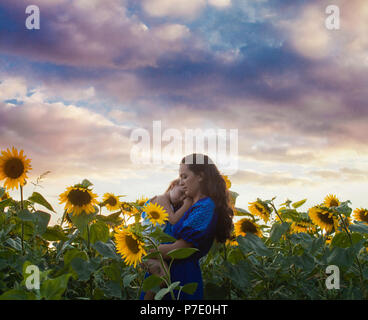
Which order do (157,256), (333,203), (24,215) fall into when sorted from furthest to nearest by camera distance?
(333,203) < (24,215) < (157,256)

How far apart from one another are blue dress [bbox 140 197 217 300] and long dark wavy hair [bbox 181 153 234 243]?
0.33 feet

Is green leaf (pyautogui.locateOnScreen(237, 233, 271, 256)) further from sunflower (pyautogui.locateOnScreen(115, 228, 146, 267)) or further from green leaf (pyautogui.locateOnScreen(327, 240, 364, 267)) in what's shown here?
sunflower (pyautogui.locateOnScreen(115, 228, 146, 267))

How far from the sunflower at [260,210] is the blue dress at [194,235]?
2.22 feet

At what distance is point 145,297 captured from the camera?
291 cm

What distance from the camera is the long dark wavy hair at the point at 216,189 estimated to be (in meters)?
3.10

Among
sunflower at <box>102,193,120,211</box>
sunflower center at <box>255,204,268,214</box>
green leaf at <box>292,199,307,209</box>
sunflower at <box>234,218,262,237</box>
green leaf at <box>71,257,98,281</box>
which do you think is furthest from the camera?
sunflower at <box>102,193,120,211</box>

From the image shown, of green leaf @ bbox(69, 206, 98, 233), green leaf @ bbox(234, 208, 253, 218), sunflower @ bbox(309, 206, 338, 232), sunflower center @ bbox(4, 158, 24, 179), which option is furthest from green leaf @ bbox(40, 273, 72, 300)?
sunflower @ bbox(309, 206, 338, 232)

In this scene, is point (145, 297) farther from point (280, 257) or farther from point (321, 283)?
point (321, 283)

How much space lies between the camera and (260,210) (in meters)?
3.63

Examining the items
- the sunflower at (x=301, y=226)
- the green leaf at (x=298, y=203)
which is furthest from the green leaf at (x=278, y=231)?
the sunflower at (x=301, y=226)

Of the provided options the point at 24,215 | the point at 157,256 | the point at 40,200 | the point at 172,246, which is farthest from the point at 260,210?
the point at 24,215

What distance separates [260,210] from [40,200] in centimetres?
198

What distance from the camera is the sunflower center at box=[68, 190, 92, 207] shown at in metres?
2.88

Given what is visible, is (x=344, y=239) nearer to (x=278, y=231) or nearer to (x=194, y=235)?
(x=278, y=231)
